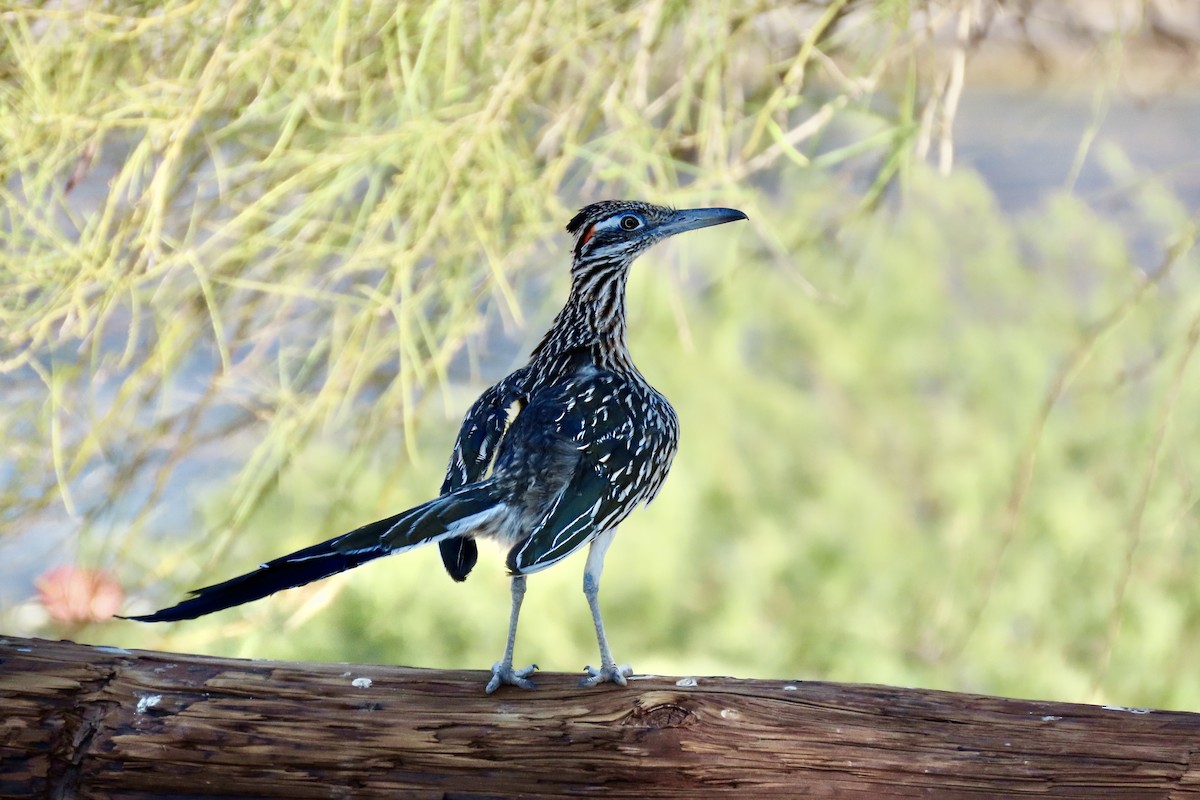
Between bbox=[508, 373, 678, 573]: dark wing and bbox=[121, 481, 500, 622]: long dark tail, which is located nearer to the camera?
bbox=[121, 481, 500, 622]: long dark tail

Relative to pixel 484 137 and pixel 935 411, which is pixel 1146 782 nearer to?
pixel 484 137

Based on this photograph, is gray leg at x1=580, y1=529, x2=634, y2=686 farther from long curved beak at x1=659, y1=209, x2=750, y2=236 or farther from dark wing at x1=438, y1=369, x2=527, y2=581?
long curved beak at x1=659, y1=209, x2=750, y2=236

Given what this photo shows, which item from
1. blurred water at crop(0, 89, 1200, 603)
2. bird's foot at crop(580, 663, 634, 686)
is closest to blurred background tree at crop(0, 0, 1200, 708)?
blurred water at crop(0, 89, 1200, 603)

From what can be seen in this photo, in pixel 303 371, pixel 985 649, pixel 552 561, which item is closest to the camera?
pixel 552 561

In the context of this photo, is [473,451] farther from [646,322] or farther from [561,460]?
[646,322]

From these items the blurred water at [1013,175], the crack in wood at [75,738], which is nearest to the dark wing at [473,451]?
the crack in wood at [75,738]

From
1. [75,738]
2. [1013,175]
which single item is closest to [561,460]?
[75,738]

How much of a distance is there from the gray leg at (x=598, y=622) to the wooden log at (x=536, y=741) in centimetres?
12

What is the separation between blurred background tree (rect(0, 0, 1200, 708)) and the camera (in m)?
2.64

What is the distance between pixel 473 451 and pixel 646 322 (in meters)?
2.14

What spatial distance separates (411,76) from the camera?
2.56 metres

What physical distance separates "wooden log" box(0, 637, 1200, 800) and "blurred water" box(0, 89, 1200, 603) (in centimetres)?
123

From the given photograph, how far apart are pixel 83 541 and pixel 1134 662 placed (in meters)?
2.81

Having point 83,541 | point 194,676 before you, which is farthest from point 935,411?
point 194,676
